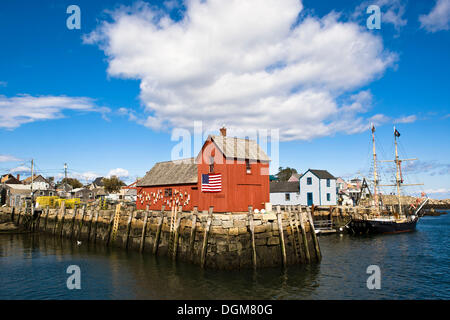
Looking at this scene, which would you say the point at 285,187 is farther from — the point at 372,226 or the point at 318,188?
the point at 372,226

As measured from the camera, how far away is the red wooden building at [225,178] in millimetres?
25672

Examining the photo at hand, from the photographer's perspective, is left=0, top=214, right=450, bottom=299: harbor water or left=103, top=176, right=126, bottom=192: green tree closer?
left=0, top=214, right=450, bottom=299: harbor water

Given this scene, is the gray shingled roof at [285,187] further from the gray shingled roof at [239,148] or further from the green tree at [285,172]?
the green tree at [285,172]

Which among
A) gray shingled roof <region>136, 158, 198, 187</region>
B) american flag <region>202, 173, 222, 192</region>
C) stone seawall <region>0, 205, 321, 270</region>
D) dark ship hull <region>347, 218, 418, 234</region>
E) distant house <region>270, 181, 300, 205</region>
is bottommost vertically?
dark ship hull <region>347, 218, 418, 234</region>

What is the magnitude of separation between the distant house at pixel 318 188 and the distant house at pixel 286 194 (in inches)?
66.6

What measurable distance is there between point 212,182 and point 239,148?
3.94 metres

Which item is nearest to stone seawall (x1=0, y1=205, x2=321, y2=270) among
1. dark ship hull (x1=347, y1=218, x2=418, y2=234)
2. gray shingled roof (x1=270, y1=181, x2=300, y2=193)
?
dark ship hull (x1=347, y1=218, x2=418, y2=234)

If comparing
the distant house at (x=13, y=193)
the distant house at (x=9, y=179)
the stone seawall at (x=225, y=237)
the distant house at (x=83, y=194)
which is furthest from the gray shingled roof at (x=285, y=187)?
the distant house at (x=9, y=179)

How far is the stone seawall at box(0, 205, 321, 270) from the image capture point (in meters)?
20.1

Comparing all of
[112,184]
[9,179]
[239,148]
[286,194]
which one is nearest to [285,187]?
[286,194]

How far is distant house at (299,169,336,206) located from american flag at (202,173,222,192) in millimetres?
34527

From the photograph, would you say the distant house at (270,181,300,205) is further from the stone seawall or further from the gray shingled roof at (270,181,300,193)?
the stone seawall

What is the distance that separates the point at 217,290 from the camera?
54.2ft
